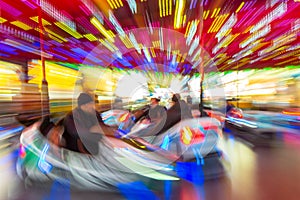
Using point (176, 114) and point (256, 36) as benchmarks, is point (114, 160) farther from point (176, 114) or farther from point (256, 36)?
point (256, 36)

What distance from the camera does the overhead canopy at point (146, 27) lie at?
475 centimetres

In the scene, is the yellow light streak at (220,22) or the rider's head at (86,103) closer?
the rider's head at (86,103)

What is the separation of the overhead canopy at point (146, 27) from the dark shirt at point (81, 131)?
262cm

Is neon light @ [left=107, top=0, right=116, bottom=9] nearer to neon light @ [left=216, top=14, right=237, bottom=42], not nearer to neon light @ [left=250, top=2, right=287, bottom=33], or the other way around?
neon light @ [left=216, top=14, right=237, bottom=42]

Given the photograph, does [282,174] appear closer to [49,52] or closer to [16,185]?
[16,185]

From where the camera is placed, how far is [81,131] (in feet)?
6.02

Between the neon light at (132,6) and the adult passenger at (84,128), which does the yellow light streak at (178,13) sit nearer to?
the neon light at (132,6)

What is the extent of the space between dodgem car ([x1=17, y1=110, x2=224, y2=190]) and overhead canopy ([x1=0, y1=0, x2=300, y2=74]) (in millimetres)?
2572

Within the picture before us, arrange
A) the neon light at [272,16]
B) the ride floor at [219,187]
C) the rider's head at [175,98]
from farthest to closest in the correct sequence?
the neon light at [272,16]
the rider's head at [175,98]
the ride floor at [219,187]

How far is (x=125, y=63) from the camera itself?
10031 millimetres

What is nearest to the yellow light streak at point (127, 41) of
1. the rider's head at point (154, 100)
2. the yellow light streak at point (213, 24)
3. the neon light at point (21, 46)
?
the yellow light streak at point (213, 24)

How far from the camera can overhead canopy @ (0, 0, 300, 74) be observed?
4.75 metres

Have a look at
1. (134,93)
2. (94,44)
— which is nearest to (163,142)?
(134,93)

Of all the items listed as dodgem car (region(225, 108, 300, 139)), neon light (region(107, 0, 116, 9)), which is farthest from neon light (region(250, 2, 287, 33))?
neon light (region(107, 0, 116, 9))
